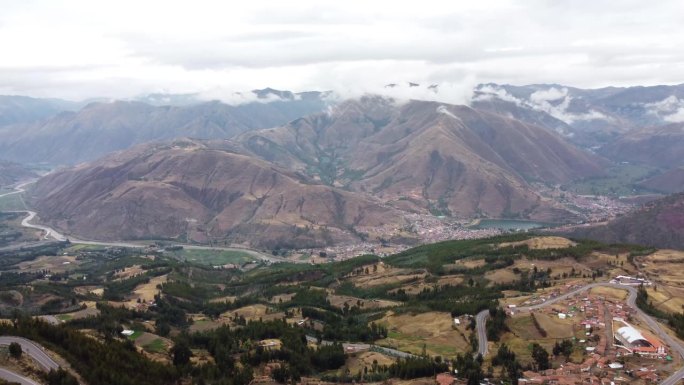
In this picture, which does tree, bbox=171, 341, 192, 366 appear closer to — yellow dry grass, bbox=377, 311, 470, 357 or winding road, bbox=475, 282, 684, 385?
yellow dry grass, bbox=377, 311, 470, 357

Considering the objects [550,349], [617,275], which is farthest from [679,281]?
[550,349]

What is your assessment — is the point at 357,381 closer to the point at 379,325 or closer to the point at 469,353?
the point at 469,353

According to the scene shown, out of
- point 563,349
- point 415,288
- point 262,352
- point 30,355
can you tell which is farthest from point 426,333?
point 30,355

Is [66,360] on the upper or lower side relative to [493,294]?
upper

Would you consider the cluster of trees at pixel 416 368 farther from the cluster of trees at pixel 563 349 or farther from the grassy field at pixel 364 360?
the cluster of trees at pixel 563 349

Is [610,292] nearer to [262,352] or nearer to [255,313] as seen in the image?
[262,352]
